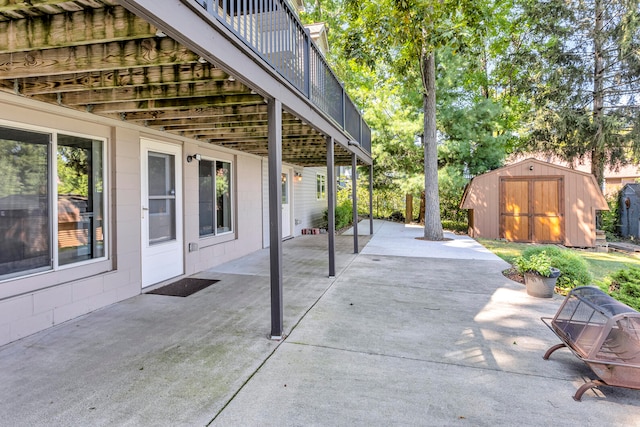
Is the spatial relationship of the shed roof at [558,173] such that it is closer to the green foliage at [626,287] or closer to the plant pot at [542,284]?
the green foliage at [626,287]

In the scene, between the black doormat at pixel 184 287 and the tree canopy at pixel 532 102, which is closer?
the black doormat at pixel 184 287

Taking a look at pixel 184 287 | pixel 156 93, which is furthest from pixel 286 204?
pixel 156 93

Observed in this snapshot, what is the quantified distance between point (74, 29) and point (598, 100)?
16.1m

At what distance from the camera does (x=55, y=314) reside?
353 centimetres

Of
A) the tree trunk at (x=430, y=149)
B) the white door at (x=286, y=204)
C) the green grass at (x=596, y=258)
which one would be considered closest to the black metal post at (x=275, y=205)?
the green grass at (x=596, y=258)

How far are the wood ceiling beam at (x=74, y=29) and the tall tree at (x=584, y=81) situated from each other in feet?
44.9

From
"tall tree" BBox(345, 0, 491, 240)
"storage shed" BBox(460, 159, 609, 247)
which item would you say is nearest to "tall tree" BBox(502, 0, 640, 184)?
"storage shed" BBox(460, 159, 609, 247)

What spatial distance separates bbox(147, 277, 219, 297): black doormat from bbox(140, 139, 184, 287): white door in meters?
0.22

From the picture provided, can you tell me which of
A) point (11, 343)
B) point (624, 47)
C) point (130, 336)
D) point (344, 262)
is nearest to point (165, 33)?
point (130, 336)

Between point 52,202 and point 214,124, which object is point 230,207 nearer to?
point 214,124

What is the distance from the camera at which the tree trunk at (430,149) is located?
34.0 ft

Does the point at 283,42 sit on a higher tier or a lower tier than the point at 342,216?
higher

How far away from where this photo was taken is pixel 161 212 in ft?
17.4

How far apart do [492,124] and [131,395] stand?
13.3 m
